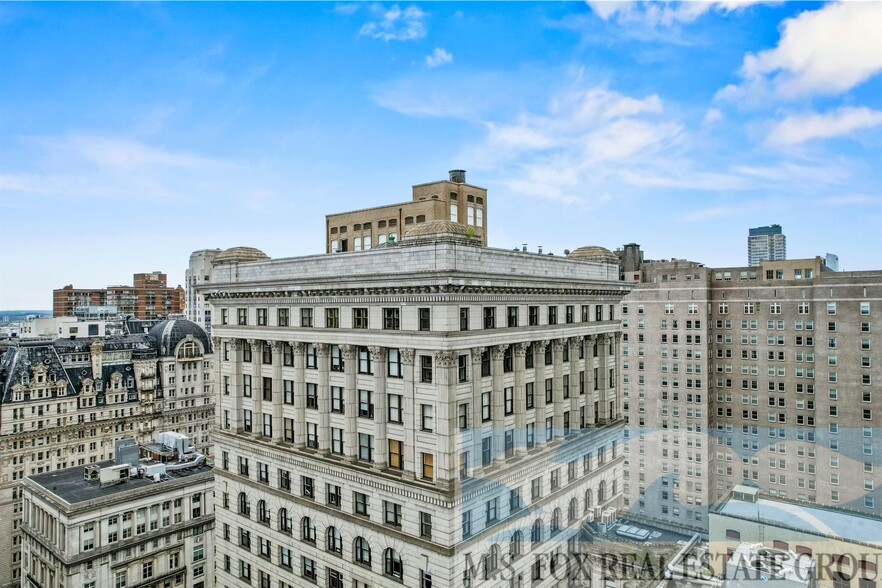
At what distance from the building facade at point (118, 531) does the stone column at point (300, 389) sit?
122ft

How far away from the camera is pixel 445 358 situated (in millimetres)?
39406

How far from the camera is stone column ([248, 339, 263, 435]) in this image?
54.2 metres

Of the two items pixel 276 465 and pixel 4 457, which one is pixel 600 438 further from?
pixel 4 457

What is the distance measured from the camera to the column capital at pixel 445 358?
129ft

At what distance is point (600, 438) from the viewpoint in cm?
5762

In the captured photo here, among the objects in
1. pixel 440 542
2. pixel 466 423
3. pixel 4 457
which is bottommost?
pixel 4 457

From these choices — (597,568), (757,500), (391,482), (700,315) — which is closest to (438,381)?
(391,482)

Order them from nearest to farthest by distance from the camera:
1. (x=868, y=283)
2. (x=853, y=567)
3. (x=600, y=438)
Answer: (x=853, y=567) → (x=600, y=438) → (x=868, y=283)

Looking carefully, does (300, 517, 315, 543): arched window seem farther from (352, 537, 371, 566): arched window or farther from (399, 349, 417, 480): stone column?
(399, 349, 417, 480): stone column

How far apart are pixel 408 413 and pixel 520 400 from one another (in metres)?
9.53

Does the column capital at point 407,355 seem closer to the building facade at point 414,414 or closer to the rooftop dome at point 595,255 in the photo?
the building facade at point 414,414

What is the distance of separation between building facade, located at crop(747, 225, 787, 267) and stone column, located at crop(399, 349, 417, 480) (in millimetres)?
127983

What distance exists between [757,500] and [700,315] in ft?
155

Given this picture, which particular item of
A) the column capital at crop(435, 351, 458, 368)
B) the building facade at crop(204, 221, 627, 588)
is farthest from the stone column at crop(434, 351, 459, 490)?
the building facade at crop(204, 221, 627, 588)
